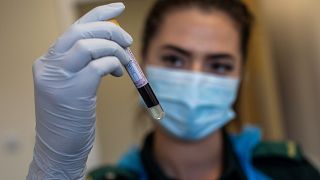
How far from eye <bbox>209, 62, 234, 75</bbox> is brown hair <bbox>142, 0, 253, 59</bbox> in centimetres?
11

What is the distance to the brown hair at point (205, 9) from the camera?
107 centimetres

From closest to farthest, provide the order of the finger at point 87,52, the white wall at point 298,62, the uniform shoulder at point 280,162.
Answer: the finger at point 87,52 → the uniform shoulder at point 280,162 → the white wall at point 298,62

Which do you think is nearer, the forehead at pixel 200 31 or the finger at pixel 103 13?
the finger at pixel 103 13

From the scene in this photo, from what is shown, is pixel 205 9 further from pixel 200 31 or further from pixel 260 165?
pixel 260 165

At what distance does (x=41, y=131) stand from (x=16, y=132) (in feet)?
5.08

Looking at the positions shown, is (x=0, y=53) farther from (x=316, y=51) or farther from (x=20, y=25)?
A: (x=316, y=51)

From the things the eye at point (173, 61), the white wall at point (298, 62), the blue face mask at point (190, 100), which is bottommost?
the white wall at point (298, 62)

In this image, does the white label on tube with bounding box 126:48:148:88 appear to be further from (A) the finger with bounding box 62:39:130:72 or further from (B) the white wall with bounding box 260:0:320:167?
(B) the white wall with bounding box 260:0:320:167

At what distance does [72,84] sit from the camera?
527mm

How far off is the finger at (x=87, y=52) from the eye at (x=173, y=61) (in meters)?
0.48

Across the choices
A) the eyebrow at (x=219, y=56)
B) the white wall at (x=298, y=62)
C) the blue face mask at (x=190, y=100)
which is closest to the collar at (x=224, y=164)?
the blue face mask at (x=190, y=100)

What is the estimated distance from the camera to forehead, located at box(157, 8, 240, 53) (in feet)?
3.24

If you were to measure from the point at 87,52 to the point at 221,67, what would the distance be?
0.56m

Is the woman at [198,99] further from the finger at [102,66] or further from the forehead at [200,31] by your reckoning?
the finger at [102,66]
